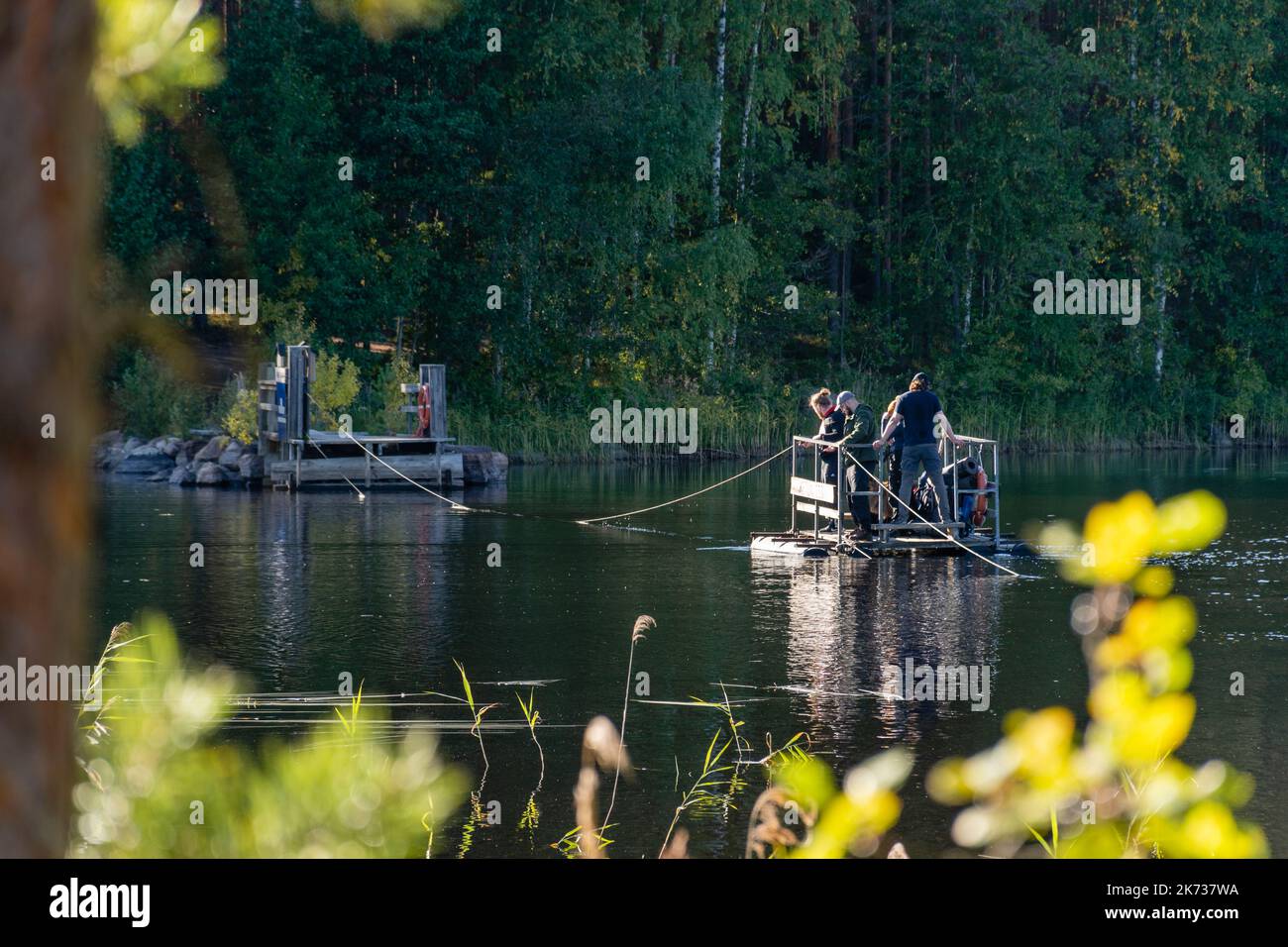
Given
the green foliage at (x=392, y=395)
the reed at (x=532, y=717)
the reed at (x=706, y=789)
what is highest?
the green foliage at (x=392, y=395)

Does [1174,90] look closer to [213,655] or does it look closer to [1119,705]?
[213,655]

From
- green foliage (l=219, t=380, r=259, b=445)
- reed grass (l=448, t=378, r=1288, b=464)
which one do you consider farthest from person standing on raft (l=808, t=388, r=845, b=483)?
reed grass (l=448, t=378, r=1288, b=464)

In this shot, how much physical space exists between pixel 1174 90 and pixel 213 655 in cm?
4434

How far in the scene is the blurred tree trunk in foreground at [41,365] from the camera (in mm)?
2551

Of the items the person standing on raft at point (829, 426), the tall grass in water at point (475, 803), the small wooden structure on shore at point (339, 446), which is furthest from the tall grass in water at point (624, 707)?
the small wooden structure on shore at point (339, 446)

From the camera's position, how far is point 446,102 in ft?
144

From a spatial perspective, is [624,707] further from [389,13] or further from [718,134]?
[718,134]

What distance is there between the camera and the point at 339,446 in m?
33.4

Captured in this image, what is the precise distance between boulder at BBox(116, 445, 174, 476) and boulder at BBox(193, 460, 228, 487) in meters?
2.53

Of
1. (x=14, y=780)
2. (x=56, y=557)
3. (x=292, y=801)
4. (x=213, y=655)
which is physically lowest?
(x=213, y=655)

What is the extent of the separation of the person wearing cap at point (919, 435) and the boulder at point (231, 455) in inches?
648

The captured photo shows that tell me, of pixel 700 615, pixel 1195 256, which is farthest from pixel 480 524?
pixel 1195 256

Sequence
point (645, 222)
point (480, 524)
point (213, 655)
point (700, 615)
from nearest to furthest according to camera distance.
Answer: point (213, 655) < point (700, 615) < point (480, 524) < point (645, 222)

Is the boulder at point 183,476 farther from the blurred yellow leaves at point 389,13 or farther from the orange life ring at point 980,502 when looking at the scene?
the blurred yellow leaves at point 389,13
